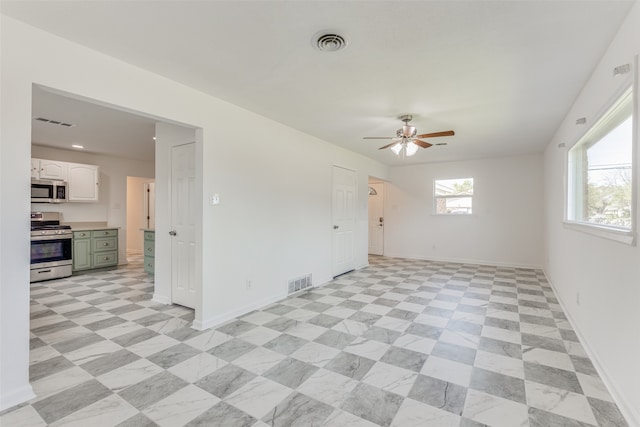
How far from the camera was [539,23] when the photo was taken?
75.4 inches

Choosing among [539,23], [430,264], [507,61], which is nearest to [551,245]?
[430,264]

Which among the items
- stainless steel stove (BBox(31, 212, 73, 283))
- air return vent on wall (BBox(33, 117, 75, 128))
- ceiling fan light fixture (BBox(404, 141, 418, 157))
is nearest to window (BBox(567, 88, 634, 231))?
ceiling fan light fixture (BBox(404, 141, 418, 157))

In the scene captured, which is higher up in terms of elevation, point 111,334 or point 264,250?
point 264,250

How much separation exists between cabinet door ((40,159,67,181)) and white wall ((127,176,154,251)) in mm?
2934

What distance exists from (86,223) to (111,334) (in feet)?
14.7

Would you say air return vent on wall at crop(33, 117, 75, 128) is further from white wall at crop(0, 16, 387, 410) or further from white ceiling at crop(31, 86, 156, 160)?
white wall at crop(0, 16, 387, 410)

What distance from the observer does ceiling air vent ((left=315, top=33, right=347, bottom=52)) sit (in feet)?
6.77

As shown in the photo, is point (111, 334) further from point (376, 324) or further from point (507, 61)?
point (507, 61)

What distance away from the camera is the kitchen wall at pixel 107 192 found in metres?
5.98

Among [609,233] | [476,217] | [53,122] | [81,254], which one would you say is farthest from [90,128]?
[476,217]

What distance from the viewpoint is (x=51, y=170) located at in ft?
18.1

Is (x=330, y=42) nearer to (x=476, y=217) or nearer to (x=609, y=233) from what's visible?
(x=609, y=233)

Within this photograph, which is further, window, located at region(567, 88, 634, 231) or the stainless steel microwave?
the stainless steel microwave

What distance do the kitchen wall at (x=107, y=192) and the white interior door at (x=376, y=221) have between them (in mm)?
5841
